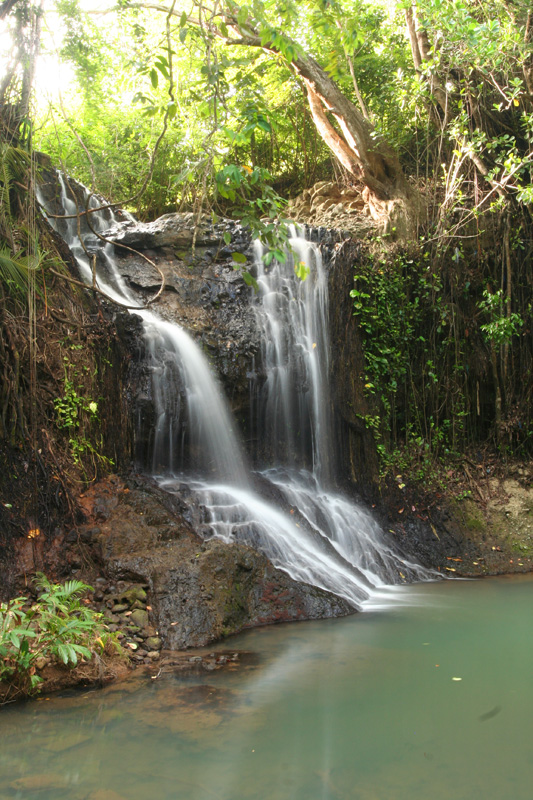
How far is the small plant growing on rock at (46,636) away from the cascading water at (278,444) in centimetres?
182

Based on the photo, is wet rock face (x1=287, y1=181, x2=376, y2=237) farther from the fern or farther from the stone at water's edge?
the stone at water's edge

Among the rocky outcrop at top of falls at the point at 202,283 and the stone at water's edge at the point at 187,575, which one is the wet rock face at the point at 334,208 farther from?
the stone at water's edge at the point at 187,575

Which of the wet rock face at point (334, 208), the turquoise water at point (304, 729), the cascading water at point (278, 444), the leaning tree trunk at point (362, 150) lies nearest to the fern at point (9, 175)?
the cascading water at point (278, 444)

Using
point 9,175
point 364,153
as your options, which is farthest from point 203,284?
point 364,153

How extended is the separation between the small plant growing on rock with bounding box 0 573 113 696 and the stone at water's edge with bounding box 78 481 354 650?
57cm

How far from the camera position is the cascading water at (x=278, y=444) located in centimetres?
612

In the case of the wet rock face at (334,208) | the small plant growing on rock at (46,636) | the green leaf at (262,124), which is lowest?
the small plant growing on rock at (46,636)

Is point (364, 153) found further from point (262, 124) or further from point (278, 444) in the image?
point (262, 124)

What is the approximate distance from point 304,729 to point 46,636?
161 centimetres

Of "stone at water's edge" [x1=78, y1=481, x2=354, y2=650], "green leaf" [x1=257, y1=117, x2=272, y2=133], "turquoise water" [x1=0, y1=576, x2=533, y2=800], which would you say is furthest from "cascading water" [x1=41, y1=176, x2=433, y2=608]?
"green leaf" [x1=257, y1=117, x2=272, y2=133]

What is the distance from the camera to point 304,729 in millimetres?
3168

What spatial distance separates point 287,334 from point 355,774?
6.04 m

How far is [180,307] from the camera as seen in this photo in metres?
7.98

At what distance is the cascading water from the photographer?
612 cm
